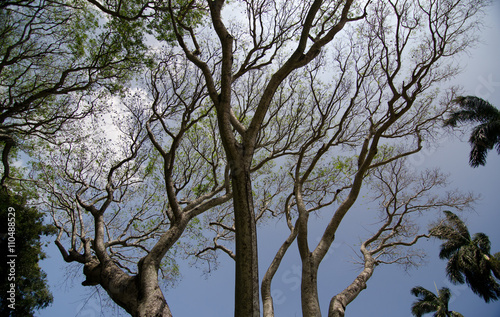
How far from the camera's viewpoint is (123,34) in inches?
304

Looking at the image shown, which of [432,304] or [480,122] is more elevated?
[480,122]

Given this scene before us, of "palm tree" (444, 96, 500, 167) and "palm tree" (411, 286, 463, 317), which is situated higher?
"palm tree" (444, 96, 500, 167)

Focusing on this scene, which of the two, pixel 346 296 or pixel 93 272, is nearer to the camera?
pixel 346 296

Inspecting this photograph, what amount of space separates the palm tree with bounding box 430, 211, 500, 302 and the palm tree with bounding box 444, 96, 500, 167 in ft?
12.4

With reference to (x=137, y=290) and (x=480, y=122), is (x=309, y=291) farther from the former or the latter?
(x=480, y=122)

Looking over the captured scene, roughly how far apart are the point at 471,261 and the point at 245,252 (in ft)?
57.7

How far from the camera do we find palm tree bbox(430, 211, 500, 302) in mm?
14250

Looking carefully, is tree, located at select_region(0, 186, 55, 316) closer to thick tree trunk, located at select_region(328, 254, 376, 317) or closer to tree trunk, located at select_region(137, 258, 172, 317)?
tree trunk, located at select_region(137, 258, 172, 317)

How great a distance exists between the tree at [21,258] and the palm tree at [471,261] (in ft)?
59.1

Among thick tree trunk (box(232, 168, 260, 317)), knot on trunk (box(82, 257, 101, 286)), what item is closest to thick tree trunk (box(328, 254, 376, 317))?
thick tree trunk (box(232, 168, 260, 317))

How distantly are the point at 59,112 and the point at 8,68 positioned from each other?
1714mm

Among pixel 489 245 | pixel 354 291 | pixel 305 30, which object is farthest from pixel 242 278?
pixel 489 245

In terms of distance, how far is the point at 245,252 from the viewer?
3594mm

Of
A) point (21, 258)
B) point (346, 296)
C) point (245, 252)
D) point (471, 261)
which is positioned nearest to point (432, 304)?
point (471, 261)
